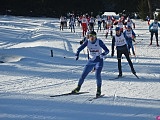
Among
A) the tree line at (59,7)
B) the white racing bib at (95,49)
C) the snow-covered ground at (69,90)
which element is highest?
the tree line at (59,7)

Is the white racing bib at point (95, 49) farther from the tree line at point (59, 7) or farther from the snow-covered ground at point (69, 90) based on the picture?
the tree line at point (59, 7)

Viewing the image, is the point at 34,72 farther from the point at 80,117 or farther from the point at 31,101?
the point at 80,117

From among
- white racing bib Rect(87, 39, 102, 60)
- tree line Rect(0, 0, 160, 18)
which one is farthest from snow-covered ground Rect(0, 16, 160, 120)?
tree line Rect(0, 0, 160, 18)

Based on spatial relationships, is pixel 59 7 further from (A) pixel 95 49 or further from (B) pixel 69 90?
(A) pixel 95 49

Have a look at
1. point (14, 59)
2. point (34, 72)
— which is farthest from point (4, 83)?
point (14, 59)

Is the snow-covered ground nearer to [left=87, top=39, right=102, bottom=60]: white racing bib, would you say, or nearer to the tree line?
[left=87, top=39, right=102, bottom=60]: white racing bib

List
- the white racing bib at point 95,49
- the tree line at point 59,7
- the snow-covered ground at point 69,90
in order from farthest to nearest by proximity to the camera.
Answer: the tree line at point 59,7, the white racing bib at point 95,49, the snow-covered ground at point 69,90

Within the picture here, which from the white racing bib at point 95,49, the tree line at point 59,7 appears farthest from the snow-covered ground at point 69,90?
the tree line at point 59,7

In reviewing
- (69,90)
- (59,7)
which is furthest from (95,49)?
(59,7)

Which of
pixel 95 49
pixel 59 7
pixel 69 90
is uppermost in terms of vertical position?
pixel 59 7

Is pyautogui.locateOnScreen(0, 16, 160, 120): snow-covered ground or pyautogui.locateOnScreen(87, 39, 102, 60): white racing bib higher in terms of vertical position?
pyautogui.locateOnScreen(87, 39, 102, 60): white racing bib

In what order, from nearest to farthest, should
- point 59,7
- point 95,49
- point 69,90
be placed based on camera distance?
point 95,49 → point 69,90 → point 59,7

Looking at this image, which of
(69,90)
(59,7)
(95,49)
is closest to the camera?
(95,49)

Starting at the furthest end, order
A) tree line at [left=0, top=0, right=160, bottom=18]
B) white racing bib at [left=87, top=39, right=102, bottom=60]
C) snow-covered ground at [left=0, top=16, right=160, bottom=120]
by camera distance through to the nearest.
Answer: tree line at [left=0, top=0, right=160, bottom=18]
white racing bib at [left=87, top=39, right=102, bottom=60]
snow-covered ground at [left=0, top=16, right=160, bottom=120]
